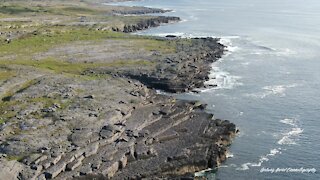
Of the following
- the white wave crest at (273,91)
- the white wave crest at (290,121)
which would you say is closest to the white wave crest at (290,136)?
the white wave crest at (290,121)

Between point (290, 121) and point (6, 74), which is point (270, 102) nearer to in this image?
point (290, 121)

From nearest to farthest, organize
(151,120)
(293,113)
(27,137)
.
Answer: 1. (27,137)
2. (151,120)
3. (293,113)

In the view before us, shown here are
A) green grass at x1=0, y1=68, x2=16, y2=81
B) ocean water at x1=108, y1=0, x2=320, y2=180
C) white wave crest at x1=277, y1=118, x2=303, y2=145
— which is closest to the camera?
ocean water at x1=108, y1=0, x2=320, y2=180

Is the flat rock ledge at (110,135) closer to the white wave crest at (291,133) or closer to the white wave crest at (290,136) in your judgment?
the white wave crest at (290,136)

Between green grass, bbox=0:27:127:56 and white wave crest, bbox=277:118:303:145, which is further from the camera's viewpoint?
green grass, bbox=0:27:127:56

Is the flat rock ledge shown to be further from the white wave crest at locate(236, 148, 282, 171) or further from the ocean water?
the ocean water

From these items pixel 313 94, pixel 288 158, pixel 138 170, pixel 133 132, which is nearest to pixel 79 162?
pixel 138 170

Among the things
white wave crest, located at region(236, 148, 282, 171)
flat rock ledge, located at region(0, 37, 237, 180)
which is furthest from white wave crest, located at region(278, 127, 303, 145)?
flat rock ledge, located at region(0, 37, 237, 180)

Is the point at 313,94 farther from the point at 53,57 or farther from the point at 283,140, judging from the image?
the point at 53,57
